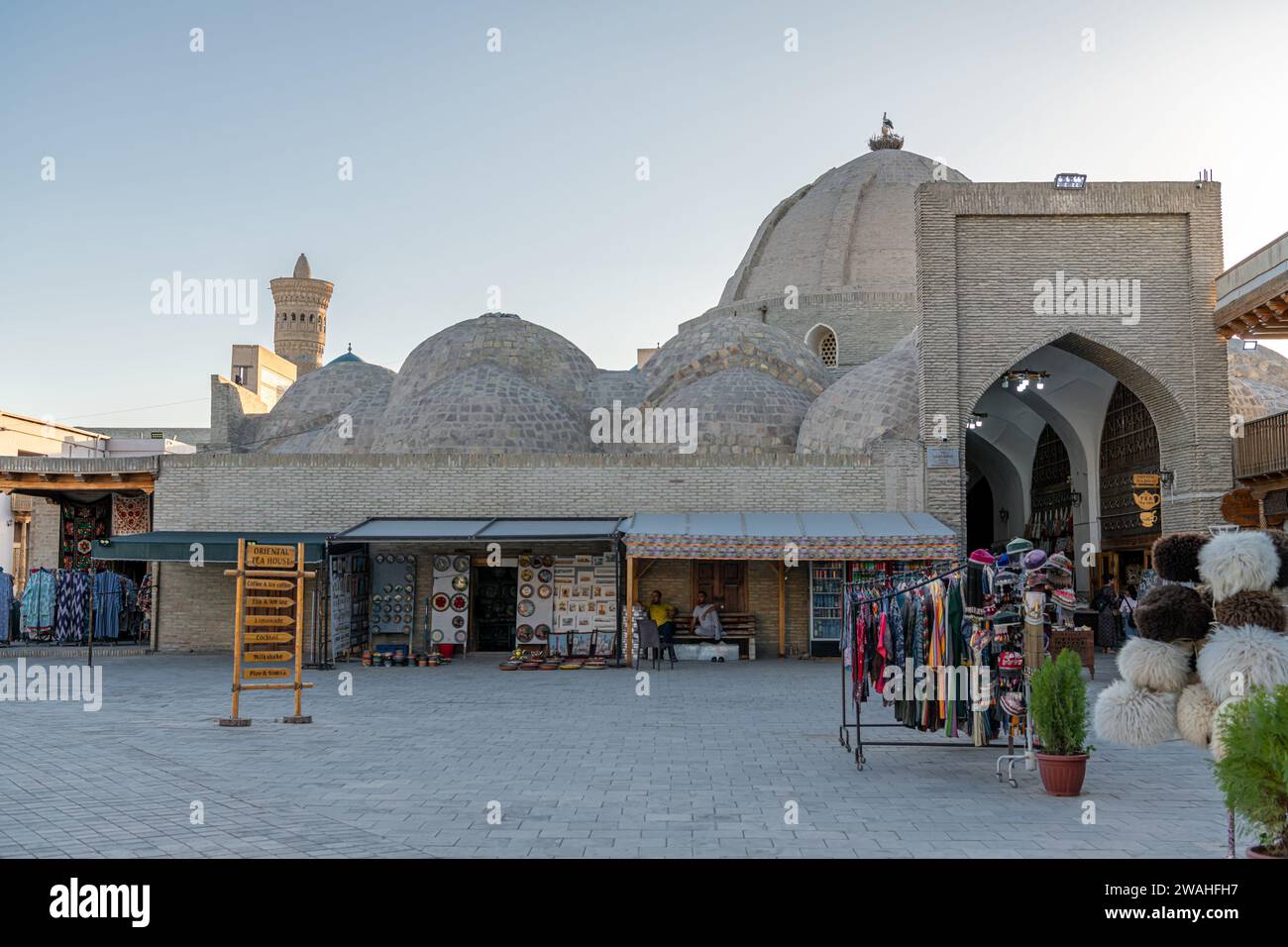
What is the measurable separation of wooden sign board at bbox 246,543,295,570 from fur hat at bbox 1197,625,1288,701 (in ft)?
27.3

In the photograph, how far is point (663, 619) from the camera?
16.8 meters

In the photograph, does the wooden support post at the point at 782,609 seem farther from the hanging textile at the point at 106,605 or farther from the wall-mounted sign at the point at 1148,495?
the hanging textile at the point at 106,605

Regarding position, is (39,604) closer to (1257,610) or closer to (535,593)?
(535,593)

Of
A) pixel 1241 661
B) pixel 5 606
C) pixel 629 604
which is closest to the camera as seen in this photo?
pixel 1241 661

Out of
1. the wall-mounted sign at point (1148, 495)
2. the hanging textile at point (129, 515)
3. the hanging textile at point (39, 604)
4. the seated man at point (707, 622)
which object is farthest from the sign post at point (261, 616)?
the wall-mounted sign at point (1148, 495)

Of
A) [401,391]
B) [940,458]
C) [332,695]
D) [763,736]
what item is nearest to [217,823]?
[763,736]

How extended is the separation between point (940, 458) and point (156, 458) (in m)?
13.1

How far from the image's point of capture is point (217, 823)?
19.9ft

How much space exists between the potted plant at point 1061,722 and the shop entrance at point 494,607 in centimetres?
1227

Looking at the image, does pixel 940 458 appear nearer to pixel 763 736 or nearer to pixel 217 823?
pixel 763 736

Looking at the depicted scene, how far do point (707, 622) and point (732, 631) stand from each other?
570 mm

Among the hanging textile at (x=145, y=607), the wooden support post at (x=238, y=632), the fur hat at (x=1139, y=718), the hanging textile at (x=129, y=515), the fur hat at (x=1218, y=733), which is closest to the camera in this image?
the fur hat at (x=1218, y=733)

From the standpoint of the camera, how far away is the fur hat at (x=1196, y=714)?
5.65 m

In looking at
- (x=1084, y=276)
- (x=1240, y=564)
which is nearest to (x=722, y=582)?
(x=1084, y=276)
